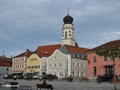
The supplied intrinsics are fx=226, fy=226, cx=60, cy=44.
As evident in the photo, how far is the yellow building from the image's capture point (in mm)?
76775

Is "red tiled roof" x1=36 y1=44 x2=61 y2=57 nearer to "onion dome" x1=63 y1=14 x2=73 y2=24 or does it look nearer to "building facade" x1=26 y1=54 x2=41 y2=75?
"building facade" x1=26 y1=54 x2=41 y2=75

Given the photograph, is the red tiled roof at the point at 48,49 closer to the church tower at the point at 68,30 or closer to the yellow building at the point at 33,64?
the church tower at the point at 68,30

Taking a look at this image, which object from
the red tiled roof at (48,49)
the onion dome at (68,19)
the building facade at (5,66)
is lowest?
the building facade at (5,66)

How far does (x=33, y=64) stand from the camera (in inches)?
3103

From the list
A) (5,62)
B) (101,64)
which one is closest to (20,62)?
(5,62)

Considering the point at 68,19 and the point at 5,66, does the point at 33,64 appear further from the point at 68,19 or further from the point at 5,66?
the point at 68,19

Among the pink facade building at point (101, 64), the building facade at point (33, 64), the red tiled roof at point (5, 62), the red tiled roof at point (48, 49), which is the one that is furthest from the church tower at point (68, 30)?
the pink facade building at point (101, 64)

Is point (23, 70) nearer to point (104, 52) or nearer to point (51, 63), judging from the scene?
point (51, 63)

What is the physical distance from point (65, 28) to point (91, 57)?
1629 inches

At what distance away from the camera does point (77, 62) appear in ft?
228

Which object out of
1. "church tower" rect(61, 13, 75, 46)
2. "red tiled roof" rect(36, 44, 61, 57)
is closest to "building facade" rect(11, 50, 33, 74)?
"red tiled roof" rect(36, 44, 61, 57)

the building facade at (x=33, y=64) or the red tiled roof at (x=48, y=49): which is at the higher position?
the red tiled roof at (x=48, y=49)

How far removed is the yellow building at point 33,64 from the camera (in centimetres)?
7678

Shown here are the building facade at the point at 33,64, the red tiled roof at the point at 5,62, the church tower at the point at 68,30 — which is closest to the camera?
the building facade at the point at 33,64
